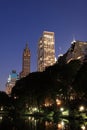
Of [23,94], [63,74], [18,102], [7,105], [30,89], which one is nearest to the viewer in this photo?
[63,74]

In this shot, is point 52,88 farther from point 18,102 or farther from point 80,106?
point 18,102

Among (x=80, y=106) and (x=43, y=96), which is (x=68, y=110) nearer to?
(x=80, y=106)

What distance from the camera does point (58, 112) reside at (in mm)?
85188

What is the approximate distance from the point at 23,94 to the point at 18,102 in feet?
36.4

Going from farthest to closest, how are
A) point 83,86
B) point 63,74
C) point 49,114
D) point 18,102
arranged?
point 18,102 < point 49,114 < point 63,74 < point 83,86

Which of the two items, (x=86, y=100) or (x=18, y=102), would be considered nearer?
(x=86, y=100)

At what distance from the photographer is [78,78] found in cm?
7362

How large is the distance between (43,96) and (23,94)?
17138 millimetres

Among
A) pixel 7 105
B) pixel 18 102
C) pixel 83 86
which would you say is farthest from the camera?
pixel 7 105

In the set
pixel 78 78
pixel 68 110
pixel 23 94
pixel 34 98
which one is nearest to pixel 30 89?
pixel 34 98

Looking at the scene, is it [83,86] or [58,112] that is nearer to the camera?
[83,86]

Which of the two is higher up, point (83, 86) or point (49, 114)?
point (83, 86)

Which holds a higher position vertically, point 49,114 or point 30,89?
point 30,89

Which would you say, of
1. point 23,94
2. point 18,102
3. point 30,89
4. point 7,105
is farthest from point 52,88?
point 7,105
